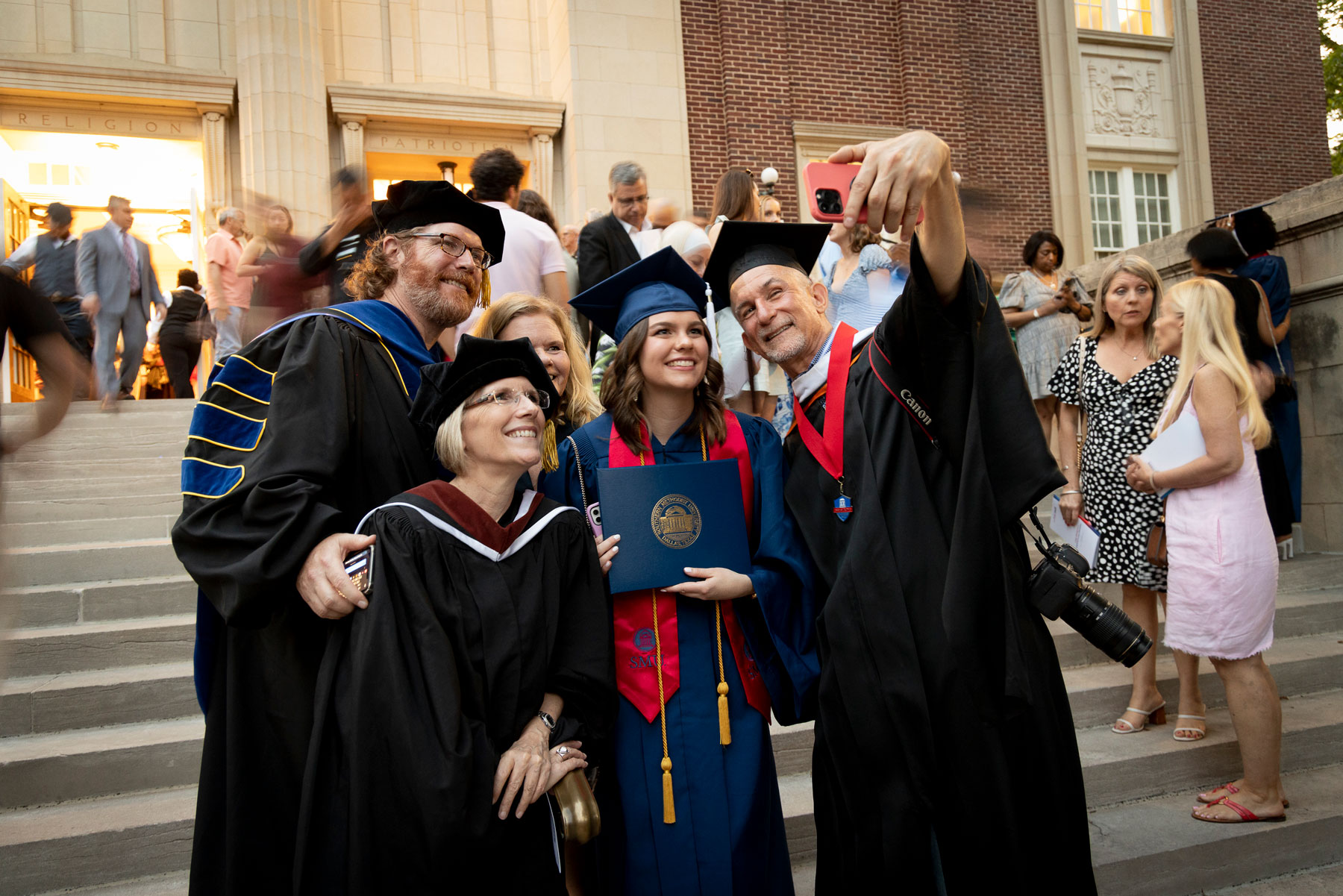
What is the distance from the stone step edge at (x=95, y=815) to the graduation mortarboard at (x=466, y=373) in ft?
6.38

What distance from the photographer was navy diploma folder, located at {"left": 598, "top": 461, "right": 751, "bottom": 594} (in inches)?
91.3

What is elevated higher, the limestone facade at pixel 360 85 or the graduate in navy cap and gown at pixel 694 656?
the limestone facade at pixel 360 85

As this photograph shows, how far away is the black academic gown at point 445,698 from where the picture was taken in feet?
6.31

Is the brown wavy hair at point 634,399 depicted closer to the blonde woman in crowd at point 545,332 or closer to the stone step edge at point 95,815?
the blonde woman in crowd at point 545,332

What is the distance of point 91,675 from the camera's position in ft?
13.0

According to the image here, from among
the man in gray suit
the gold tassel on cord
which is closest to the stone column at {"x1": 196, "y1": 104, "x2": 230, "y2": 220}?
the man in gray suit

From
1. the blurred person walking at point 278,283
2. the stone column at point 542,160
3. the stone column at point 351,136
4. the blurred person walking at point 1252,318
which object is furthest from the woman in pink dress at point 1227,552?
the stone column at point 351,136

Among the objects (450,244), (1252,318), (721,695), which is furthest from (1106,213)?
(721,695)

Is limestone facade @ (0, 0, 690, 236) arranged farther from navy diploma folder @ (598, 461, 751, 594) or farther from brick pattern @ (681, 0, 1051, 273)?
navy diploma folder @ (598, 461, 751, 594)

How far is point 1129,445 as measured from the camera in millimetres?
4285

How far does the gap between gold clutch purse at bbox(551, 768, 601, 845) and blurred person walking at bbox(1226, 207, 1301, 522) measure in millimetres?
6042

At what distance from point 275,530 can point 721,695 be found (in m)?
1.21

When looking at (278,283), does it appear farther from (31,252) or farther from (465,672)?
(31,252)

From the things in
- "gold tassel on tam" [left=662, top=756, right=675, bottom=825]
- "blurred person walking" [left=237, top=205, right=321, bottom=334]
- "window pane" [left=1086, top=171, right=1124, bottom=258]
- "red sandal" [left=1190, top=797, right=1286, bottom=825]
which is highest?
"window pane" [left=1086, top=171, right=1124, bottom=258]
